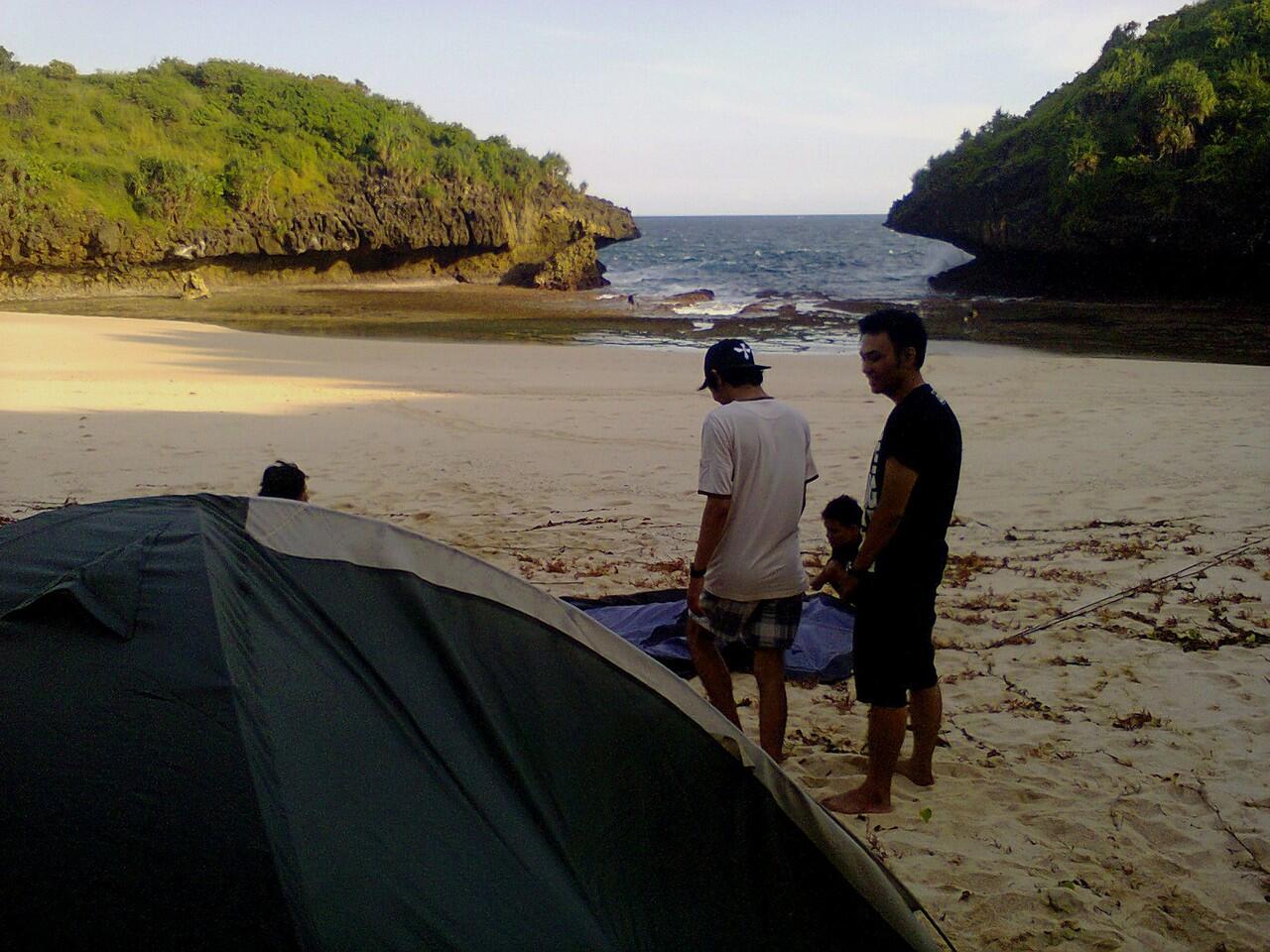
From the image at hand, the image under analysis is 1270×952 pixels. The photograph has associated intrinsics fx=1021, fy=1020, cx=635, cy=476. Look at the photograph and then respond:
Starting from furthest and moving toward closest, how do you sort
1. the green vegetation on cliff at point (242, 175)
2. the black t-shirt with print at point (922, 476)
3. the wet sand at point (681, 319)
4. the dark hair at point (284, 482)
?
the green vegetation on cliff at point (242, 175)
the wet sand at point (681, 319)
the dark hair at point (284, 482)
the black t-shirt with print at point (922, 476)

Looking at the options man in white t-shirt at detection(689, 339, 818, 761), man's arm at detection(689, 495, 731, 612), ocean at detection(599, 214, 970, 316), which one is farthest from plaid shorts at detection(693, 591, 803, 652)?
ocean at detection(599, 214, 970, 316)

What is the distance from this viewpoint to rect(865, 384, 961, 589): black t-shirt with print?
326cm

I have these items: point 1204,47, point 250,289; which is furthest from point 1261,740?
point 250,289

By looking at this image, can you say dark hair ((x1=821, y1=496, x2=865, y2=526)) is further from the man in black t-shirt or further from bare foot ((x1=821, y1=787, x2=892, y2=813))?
bare foot ((x1=821, y1=787, x2=892, y2=813))

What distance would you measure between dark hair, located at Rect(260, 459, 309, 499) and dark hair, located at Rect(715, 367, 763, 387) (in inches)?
71.4

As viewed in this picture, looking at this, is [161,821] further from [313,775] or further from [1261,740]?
[1261,740]

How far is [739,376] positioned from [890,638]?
101 cm

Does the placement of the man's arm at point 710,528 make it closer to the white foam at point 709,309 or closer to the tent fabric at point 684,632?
the tent fabric at point 684,632

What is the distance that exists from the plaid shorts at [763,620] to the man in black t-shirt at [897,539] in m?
0.21

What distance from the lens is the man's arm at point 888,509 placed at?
3264 mm

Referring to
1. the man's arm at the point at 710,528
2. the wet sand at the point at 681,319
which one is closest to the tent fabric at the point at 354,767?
the man's arm at the point at 710,528

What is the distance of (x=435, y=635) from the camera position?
2564mm

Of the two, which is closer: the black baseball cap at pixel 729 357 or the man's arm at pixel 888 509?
the man's arm at pixel 888 509

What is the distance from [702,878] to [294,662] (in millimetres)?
1110
